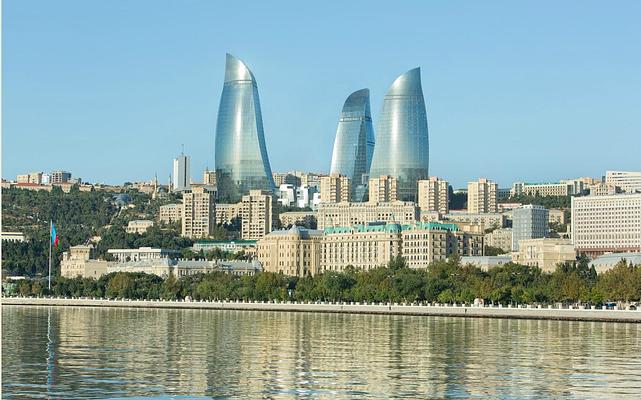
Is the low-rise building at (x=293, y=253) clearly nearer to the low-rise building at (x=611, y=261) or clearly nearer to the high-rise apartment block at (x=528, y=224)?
the high-rise apartment block at (x=528, y=224)

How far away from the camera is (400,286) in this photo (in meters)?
114

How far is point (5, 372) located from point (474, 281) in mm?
74754

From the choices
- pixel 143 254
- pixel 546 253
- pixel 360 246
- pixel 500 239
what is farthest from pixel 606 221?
pixel 143 254

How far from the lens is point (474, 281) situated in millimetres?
111312

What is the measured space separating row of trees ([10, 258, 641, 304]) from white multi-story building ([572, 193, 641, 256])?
54.6 metres

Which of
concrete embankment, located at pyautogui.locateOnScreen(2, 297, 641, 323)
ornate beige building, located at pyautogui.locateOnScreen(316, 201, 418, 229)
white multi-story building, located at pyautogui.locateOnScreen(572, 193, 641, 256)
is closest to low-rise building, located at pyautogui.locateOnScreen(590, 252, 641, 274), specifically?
concrete embankment, located at pyautogui.locateOnScreen(2, 297, 641, 323)

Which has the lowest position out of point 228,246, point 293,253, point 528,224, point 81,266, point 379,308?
point 379,308

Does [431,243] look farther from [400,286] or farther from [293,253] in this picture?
[400,286]

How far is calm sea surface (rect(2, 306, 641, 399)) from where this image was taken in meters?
35.4

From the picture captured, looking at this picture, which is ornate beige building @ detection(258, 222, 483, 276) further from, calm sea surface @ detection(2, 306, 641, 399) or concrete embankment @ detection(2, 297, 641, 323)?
calm sea surface @ detection(2, 306, 641, 399)

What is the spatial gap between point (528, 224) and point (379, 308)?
8463cm

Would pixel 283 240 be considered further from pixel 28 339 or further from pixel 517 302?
pixel 28 339

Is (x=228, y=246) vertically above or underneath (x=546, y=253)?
above

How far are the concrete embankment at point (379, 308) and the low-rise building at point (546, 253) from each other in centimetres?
3786
